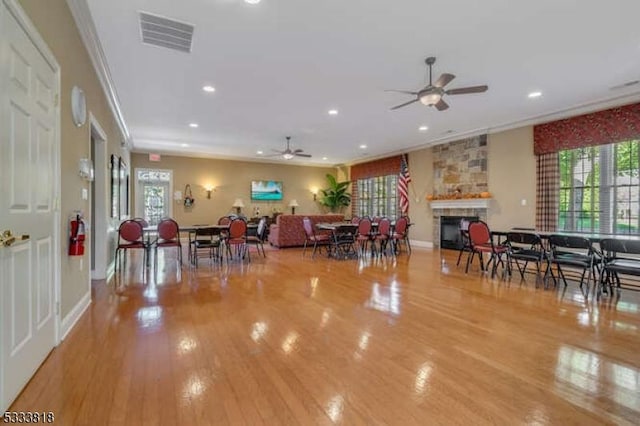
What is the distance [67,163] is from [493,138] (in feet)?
26.4

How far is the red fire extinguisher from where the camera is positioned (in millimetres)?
2918

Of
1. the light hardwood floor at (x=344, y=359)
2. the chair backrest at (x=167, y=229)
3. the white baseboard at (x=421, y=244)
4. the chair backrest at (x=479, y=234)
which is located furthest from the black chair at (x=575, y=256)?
the chair backrest at (x=167, y=229)

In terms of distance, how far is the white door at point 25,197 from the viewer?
173 centimetres

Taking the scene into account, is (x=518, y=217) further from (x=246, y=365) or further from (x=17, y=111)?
(x=17, y=111)

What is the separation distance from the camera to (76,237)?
2.94 metres

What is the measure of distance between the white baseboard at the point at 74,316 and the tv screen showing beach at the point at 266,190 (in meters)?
8.49

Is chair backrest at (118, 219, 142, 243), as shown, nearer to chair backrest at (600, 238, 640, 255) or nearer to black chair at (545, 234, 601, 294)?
black chair at (545, 234, 601, 294)

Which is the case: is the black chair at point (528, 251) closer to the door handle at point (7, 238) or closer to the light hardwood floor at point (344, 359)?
the light hardwood floor at point (344, 359)

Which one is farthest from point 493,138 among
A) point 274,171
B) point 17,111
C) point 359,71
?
point 17,111

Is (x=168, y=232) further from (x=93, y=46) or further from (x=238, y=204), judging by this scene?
(x=238, y=204)

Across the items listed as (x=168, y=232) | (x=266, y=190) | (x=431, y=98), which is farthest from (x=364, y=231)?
(x=266, y=190)

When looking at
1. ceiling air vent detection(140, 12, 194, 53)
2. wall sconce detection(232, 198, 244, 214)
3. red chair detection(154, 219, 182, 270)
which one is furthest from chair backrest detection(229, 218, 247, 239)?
wall sconce detection(232, 198, 244, 214)

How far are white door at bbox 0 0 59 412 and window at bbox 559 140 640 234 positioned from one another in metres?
7.98

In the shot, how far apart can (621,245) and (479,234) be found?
1881 millimetres
